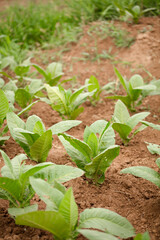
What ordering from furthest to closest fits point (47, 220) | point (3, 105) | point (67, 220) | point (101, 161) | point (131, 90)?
1. point (131, 90)
2. point (3, 105)
3. point (101, 161)
4. point (67, 220)
5. point (47, 220)

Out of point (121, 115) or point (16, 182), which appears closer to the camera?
point (16, 182)

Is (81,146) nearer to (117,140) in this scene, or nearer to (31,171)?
(31,171)

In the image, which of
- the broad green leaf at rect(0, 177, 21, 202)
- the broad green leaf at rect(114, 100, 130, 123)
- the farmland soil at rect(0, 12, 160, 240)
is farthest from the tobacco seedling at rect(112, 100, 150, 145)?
the broad green leaf at rect(0, 177, 21, 202)

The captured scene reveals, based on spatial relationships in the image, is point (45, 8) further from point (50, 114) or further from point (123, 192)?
point (123, 192)

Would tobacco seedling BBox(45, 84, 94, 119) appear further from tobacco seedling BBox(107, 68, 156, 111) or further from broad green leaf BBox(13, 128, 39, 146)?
broad green leaf BBox(13, 128, 39, 146)

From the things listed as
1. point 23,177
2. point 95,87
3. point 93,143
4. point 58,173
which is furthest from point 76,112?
point 23,177

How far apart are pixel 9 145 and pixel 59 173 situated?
85 centimetres

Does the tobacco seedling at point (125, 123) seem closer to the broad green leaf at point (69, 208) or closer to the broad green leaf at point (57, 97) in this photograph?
the broad green leaf at point (57, 97)

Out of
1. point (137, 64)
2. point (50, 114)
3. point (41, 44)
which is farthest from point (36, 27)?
point (50, 114)

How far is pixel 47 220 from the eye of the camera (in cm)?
119

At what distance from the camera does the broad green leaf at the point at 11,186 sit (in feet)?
4.41

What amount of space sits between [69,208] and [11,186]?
0.34 metres

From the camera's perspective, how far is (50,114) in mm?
2824

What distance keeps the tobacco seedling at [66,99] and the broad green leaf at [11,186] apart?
1.15m
